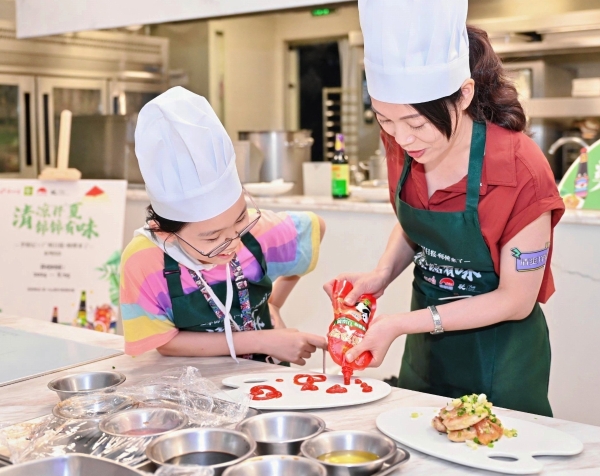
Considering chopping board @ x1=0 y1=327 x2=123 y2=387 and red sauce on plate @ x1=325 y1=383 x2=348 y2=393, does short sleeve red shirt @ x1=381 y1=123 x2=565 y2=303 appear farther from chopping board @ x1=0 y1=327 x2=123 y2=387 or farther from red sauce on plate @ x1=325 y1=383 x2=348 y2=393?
chopping board @ x1=0 y1=327 x2=123 y2=387

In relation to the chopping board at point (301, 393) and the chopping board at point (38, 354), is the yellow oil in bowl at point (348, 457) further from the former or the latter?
the chopping board at point (38, 354)

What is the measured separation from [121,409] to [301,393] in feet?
1.06

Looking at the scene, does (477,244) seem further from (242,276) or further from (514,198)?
(242,276)

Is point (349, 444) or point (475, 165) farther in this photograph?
point (475, 165)

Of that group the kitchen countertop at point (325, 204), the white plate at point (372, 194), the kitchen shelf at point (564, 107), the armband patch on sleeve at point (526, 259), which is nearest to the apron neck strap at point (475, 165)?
the armband patch on sleeve at point (526, 259)

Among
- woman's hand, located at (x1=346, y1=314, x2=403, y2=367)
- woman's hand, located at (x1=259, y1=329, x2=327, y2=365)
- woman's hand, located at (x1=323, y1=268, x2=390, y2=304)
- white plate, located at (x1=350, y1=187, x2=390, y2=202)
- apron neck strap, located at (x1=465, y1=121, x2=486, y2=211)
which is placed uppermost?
apron neck strap, located at (x1=465, y1=121, x2=486, y2=211)

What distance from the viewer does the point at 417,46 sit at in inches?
53.7

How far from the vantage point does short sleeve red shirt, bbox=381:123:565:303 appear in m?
1.46

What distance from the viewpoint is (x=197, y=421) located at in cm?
124

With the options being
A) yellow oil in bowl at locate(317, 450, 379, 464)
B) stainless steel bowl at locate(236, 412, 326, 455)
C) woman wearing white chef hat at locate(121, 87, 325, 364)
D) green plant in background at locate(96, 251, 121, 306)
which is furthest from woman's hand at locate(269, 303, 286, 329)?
green plant in background at locate(96, 251, 121, 306)

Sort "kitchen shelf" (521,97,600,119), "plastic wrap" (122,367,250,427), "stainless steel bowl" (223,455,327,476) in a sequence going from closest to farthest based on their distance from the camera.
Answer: "stainless steel bowl" (223,455,327,476)
"plastic wrap" (122,367,250,427)
"kitchen shelf" (521,97,600,119)

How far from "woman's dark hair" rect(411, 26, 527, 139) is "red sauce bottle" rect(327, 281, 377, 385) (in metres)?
0.45

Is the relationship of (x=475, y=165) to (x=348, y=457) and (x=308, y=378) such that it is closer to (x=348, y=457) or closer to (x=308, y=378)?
(x=308, y=378)

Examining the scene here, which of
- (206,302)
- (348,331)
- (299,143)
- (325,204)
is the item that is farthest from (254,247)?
(299,143)
